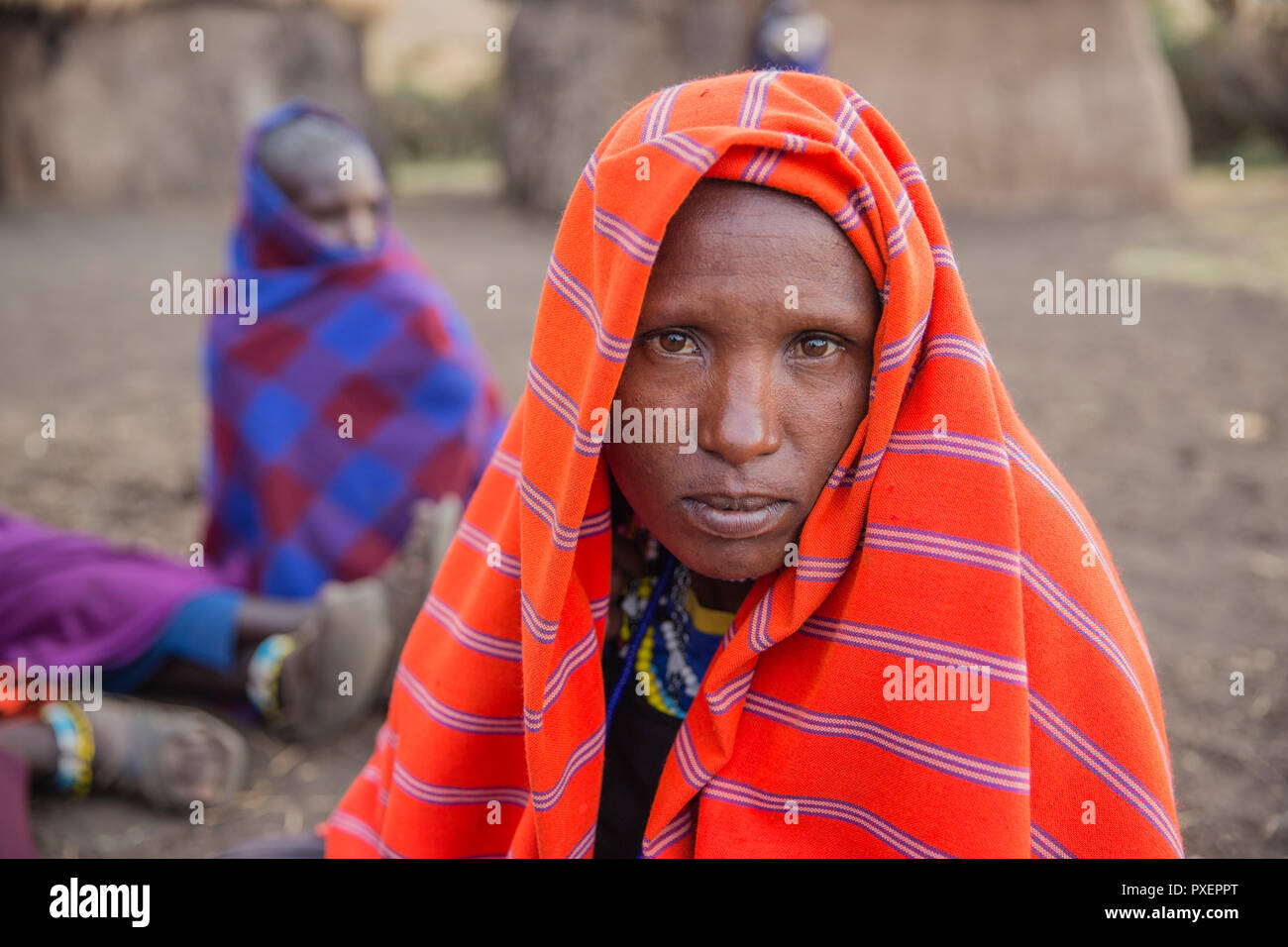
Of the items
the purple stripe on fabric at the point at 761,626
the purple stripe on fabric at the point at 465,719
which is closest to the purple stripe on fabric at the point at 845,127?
the purple stripe on fabric at the point at 761,626

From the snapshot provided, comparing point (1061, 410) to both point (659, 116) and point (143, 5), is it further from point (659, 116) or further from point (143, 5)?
point (143, 5)

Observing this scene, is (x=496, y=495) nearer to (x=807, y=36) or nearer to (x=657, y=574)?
(x=657, y=574)

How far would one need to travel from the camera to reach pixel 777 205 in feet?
4.07

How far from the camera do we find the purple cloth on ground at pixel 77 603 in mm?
3148

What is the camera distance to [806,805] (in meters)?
1.36

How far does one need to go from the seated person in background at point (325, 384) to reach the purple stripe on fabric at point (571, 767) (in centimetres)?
232

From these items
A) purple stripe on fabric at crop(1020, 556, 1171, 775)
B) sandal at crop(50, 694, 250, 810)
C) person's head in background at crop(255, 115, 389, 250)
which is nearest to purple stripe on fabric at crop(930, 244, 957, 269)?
purple stripe on fabric at crop(1020, 556, 1171, 775)

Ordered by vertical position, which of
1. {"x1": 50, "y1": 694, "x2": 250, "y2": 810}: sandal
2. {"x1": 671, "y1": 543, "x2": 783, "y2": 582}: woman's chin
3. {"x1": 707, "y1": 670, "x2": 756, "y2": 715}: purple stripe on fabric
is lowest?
{"x1": 50, "y1": 694, "x2": 250, "y2": 810}: sandal

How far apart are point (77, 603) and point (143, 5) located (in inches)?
466

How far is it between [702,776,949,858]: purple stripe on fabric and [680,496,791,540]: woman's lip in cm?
34
